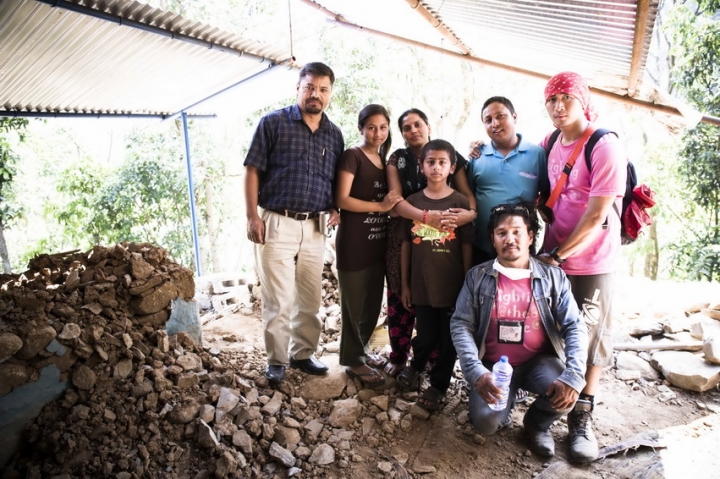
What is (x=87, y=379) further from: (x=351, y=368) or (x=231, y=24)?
(x=231, y=24)

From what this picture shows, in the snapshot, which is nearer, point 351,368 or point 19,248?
point 351,368

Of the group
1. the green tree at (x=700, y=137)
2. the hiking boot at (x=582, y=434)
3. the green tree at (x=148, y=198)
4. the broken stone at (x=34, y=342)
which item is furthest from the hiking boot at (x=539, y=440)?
the green tree at (x=148, y=198)

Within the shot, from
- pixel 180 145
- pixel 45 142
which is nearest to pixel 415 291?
pixel 180 145

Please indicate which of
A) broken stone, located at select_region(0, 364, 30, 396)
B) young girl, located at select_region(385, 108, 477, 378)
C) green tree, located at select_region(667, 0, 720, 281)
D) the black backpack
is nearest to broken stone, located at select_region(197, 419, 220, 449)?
broken stone, located at select_region(0, 364, 30, 396)

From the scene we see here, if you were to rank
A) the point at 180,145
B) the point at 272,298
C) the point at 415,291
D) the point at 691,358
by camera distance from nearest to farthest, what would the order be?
1. the point at 415,291
2. the point at 272,298
3. the point at 691,358
4. the point at 180,145

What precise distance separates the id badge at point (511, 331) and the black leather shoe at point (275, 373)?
61.2 inches

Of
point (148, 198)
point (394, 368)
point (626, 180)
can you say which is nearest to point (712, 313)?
point (626, 180)

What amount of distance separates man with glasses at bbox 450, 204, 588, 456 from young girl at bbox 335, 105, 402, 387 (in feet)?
2.38

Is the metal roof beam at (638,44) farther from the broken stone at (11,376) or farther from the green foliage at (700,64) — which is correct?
the green foliage at (700,64)

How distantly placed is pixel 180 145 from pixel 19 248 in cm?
575

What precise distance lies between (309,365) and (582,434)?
1.88 m

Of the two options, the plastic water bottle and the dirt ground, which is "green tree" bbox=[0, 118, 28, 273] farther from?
the plastic water bottle

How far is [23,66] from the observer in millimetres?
3688

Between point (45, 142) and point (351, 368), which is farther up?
point (45, 142)
